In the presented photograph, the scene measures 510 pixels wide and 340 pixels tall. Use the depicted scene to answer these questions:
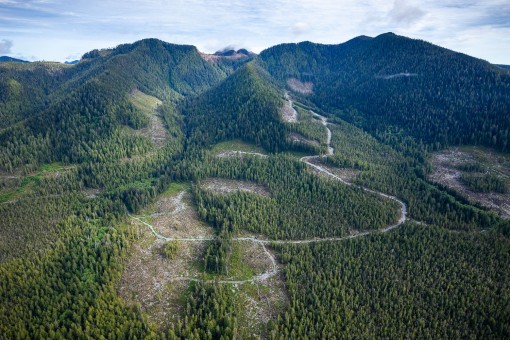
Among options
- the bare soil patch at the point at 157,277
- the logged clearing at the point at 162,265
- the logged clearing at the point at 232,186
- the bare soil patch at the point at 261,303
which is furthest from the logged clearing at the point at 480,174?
the bare soil patch at the point at 157,277

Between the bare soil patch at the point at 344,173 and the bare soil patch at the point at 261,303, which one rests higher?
the bare soil patch at the point at 344,173

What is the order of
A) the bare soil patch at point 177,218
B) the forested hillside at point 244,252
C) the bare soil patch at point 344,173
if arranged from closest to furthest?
the forested hillside at point 244,252 < the bare soil patch at point 177,218 < the bare soil patch at point 344,173

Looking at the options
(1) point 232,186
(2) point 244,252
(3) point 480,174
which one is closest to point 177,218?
(1) point 232,186

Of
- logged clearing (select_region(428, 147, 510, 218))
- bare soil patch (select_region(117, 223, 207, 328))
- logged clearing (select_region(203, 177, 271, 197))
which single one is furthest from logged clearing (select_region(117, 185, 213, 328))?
logged clearing (select_region(428, 147, 510, 218))

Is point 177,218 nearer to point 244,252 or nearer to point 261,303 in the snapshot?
point 244,252

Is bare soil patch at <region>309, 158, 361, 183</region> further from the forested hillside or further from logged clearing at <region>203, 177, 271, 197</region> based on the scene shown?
logged clearing at <region>203, 177, 271, 197</region>

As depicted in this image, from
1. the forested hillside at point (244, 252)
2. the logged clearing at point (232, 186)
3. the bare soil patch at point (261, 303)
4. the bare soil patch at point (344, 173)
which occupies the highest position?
the bare soil patch at point (344, 173)

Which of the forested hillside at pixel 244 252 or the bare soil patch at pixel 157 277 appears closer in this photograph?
the forested hillside at pixel 244 252

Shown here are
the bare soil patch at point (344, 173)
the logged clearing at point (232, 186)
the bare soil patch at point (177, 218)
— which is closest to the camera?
the bare soil patch at point (177, 218)

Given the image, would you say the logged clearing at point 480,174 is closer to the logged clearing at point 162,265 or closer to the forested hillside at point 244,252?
the forested hillside at point 244,252

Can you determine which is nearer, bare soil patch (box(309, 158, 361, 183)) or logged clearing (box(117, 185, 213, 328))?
logged clearing (box(117, 185, 213, 328))
